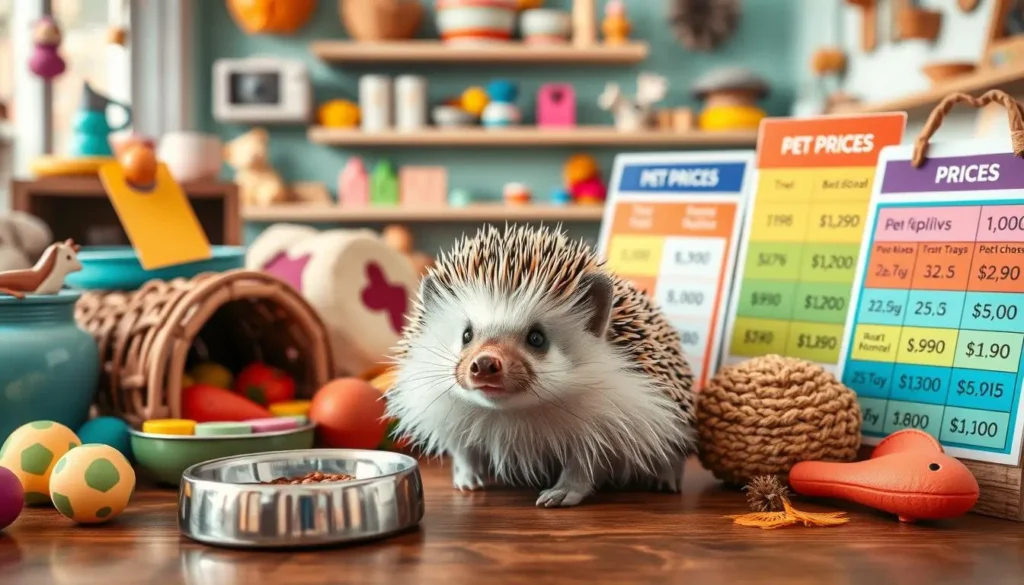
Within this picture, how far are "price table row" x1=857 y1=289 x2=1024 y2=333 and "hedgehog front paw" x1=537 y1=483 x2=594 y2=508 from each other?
385 millimetres

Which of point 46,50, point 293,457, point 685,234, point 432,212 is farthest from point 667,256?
point 432,212

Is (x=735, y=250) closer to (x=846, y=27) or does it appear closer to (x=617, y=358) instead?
(x=617, y=358)

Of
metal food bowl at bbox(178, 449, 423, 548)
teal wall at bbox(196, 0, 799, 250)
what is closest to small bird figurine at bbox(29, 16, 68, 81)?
metal food bowl at bbox(178, 449, 423, 548)

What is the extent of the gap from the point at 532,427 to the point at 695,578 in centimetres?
29

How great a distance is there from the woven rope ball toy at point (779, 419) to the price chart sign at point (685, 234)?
23cm

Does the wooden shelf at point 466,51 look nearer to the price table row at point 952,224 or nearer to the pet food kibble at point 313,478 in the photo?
the price table row at point 952,224

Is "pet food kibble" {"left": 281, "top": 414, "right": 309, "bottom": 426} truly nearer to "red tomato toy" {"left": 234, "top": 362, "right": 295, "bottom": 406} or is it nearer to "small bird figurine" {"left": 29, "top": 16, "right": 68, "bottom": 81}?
"red tomato toy" {"left": 234, "top": 362, "right": 295, "bottom": 406}

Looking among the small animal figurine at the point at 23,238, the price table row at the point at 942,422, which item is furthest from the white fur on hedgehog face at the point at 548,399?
the small animal figurine at the point at 23,238

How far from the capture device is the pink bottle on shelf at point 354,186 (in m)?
3.85

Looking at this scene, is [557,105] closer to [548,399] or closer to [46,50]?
[46,50]

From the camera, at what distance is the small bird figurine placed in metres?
1.70

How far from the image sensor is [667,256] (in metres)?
1.39

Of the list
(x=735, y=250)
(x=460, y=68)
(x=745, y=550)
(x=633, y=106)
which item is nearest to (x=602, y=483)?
(x=745, y=550)

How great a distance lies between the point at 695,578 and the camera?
0.74 m
